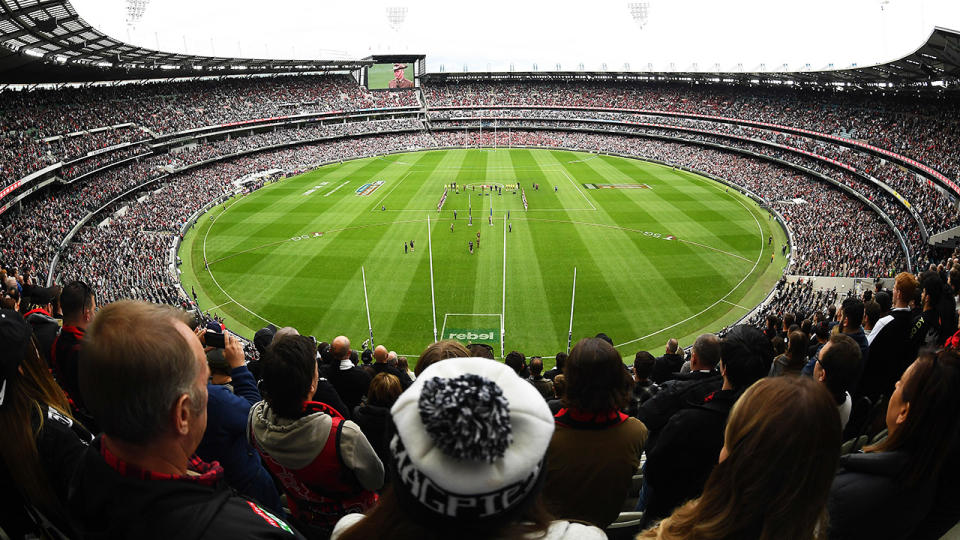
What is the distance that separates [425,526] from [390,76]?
413ft

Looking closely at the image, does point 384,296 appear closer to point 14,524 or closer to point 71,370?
point 71,370

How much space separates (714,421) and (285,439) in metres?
3.85

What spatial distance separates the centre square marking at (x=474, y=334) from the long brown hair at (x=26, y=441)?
80.8 ft

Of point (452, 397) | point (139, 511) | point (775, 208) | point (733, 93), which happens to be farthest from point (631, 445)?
point (733, 93)

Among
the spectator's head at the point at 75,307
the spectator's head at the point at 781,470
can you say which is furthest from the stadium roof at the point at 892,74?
the spectator's head at the point at 75,307

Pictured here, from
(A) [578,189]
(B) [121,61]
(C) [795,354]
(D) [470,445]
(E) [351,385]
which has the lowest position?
(E) [351,385]

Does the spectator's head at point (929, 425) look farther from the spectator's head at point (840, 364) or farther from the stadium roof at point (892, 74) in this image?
the stadium roof at point (892, 74)

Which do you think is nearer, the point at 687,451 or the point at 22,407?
the point at 22,407

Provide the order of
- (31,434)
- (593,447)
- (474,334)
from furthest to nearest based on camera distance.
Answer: (474,334) → (593,447) → (31,434)

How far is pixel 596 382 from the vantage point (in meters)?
4.36

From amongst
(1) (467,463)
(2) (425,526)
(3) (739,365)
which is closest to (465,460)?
(1) (467,463)

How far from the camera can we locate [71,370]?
6.25 metres

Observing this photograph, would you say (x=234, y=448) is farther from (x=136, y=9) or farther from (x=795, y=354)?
(x=136, y=9)

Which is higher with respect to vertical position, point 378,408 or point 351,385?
point 378,408
